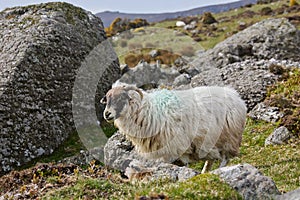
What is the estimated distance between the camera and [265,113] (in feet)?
49.0

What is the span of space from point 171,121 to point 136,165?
1529 millimetres

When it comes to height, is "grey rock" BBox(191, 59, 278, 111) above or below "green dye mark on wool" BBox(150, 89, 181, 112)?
below

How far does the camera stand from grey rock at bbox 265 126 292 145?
494 inches

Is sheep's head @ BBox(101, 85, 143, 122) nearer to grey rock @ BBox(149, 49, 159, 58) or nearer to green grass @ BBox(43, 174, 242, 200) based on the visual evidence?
green grass @ BBox(43, 174, 242, 200)

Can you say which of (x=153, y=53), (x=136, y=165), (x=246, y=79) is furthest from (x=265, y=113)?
(x=153, y=53)

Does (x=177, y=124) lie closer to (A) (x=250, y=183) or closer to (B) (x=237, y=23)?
(A) (x=250, y=183)

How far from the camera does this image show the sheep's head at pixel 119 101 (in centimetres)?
962

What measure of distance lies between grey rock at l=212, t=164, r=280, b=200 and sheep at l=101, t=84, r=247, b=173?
11.3 feet

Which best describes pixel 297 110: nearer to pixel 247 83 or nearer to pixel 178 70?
pixel 247 83

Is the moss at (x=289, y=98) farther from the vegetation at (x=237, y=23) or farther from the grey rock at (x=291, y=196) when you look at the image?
the vegetation at (x=237, y=23)

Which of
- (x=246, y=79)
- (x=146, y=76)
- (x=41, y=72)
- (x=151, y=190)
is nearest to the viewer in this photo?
(x=151, y=190)

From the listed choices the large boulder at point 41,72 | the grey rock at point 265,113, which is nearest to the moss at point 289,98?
the grey rock at point 265,113

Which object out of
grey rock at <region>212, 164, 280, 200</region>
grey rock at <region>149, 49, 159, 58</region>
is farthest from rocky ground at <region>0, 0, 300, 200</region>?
grey rock at <region>149, 49, 159, 58</region>

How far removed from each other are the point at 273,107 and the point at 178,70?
8648 millimetres
